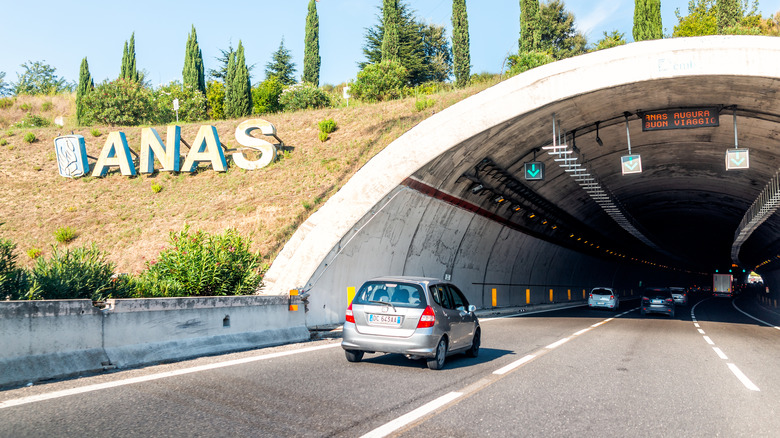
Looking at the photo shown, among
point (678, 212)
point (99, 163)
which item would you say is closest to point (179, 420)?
point (99, 163)

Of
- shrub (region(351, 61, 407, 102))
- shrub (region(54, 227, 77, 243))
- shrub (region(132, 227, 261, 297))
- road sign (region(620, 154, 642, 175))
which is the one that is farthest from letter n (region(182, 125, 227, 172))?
road sign (region(620, 154, 642, 175))

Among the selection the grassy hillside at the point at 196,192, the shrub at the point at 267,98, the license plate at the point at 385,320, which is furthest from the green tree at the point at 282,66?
the license plate at the point at 385,320

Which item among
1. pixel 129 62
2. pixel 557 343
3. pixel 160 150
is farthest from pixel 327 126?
pixel 129 62

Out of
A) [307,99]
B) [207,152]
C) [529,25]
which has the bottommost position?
[207,152]

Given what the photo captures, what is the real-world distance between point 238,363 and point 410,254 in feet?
42.8

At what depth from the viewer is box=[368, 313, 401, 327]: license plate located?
405 inches

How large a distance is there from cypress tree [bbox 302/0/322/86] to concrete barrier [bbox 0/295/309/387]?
6012cm

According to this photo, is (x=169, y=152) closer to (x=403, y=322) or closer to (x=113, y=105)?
(x=113, y=105)

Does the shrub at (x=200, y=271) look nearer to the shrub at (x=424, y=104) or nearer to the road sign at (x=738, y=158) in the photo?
the road sign at (x=738, y=158)

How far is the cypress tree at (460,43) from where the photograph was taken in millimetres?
60438

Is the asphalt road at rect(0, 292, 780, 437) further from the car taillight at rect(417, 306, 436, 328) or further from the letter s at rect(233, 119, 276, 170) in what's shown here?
the letter s at rect(233, 119, 276, 170)

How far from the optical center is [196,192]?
1291 inches

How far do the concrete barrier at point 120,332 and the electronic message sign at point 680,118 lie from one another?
46.8 ft

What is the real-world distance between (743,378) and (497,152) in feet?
42.1
